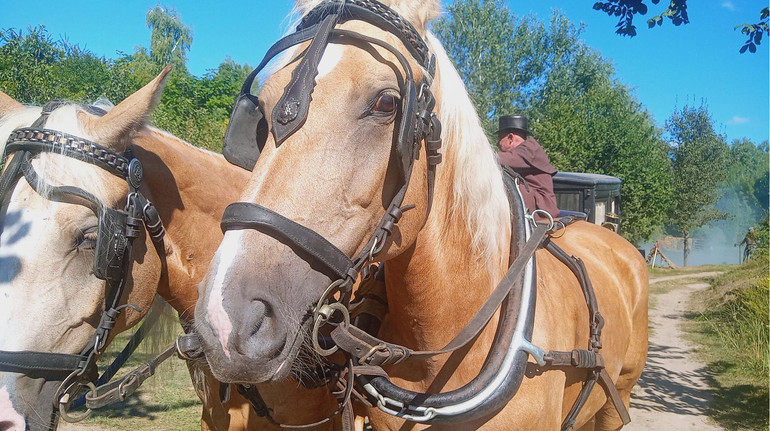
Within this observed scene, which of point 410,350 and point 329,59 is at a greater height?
point 329,59

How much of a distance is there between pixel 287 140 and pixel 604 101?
2254 centimetres

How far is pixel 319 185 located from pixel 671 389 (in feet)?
24.2

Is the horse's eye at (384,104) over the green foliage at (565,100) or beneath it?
beneath

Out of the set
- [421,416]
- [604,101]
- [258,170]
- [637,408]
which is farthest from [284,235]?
[604,101]

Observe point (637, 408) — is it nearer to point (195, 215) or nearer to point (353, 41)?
point (195, 215)

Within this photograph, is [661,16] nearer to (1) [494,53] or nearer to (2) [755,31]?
(2) [755,31]

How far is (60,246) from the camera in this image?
1.84 meters

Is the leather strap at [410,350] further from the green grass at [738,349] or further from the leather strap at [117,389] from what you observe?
the green grass at [738,349]

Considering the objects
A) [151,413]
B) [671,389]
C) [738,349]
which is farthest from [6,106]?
[738,349]

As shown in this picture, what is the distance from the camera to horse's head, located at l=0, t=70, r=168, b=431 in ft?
5.82

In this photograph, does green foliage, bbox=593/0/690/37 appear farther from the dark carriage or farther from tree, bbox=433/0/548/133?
tree, bbox=433/0/548/133

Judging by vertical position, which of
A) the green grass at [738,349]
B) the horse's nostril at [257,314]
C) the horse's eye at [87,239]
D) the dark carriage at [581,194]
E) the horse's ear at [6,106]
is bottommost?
the green grass at [738,349]

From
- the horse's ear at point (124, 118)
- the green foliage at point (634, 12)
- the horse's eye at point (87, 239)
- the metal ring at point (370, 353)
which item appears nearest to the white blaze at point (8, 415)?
the horse's eye at point (87, 239)

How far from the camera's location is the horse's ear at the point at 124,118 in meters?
2.07
